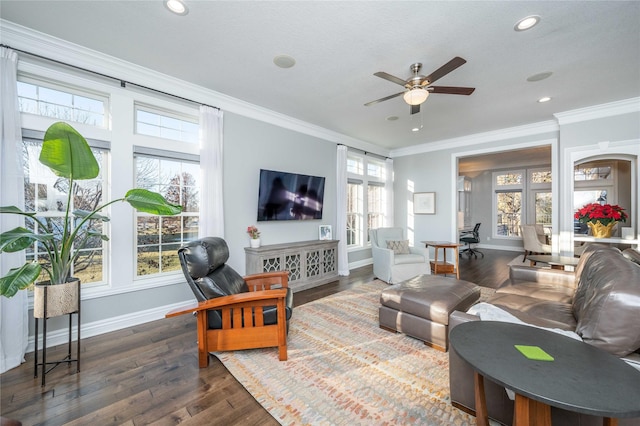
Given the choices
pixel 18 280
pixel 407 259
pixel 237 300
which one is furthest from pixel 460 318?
pixel 18 280

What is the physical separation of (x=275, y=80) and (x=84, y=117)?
2104 mm

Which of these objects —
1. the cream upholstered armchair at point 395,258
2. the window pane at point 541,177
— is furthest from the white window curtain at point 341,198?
the window pane at point 541,177

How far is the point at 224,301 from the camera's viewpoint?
2141 mm

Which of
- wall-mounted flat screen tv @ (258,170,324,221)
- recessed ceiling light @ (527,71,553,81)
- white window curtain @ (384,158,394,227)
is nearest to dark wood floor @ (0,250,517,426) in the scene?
wall-mounted flat screen tv @ (258,170,324,221)

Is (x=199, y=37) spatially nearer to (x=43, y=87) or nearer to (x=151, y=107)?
(x=151, y=107)

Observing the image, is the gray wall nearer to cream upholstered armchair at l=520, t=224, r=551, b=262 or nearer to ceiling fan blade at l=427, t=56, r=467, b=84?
ceiling fan blade at l=427, t=56, r=467, b=84

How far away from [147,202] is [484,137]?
601 cm

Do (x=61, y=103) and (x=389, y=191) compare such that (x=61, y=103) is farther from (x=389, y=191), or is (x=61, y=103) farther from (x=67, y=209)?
(x=389, y=191)

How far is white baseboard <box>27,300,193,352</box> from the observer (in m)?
2.49

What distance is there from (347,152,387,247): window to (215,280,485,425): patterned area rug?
3.17 meters

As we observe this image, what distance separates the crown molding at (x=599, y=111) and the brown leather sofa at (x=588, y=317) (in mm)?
3069

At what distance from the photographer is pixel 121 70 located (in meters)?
2.85

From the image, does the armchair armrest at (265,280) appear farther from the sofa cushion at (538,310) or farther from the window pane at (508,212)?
the window pane at (508,212)

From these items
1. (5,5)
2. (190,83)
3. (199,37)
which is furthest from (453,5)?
(5,5)
